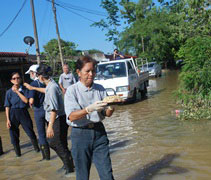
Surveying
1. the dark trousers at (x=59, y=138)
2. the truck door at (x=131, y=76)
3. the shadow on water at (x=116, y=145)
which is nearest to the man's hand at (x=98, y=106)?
the dark trousers at (x=59, y=138)

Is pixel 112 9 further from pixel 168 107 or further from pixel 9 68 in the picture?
pixel 168 107

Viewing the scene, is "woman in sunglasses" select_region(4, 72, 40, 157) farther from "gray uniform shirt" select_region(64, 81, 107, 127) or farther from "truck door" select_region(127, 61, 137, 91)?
"truck door" select_region(127, 61, 137, 91)

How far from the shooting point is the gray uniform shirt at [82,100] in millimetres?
3078

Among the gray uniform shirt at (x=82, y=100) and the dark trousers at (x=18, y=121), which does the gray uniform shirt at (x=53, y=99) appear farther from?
the dark trousers at (x=18, y=121)

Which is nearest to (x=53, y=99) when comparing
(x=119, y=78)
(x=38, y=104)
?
(x=38, y=104)

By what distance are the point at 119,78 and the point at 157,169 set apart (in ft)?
24.4

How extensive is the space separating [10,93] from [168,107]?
5943mm

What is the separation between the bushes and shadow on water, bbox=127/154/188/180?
3031mm

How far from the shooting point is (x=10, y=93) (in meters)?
6.15

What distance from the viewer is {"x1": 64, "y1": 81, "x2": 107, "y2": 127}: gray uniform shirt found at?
3.08 metres

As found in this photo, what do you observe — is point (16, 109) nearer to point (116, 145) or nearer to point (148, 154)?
point (116, 145)

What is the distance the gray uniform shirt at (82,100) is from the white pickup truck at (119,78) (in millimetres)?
8293

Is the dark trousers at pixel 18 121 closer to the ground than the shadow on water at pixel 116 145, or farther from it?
farther from it

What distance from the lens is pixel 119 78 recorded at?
1187 cm
